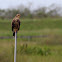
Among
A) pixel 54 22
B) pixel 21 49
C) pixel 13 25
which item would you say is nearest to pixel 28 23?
pixel 54 22

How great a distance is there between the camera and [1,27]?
4356 centimetres

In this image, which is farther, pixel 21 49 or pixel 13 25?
pixel 21 49

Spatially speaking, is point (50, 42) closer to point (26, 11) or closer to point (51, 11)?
point (26, 11)

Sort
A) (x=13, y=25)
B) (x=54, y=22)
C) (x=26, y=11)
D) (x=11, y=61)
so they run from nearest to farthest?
(x=13, y=25), (x=11, y=61), (x=54, y=22), (x=26, y=11)

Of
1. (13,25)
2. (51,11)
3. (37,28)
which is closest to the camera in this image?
(13,25)

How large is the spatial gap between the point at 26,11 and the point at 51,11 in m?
12.9

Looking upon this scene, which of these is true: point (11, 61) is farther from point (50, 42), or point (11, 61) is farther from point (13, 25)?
point (50, 42)

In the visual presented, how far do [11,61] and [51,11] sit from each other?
230 feet

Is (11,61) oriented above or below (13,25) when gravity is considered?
below

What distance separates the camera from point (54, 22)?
170 ft

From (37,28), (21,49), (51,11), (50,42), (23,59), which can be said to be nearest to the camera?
(23,59)

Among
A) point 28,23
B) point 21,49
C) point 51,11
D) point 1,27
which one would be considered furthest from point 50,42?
point 51,11

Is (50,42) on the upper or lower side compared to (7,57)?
lower

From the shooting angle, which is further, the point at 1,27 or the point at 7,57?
the point at 1,27
